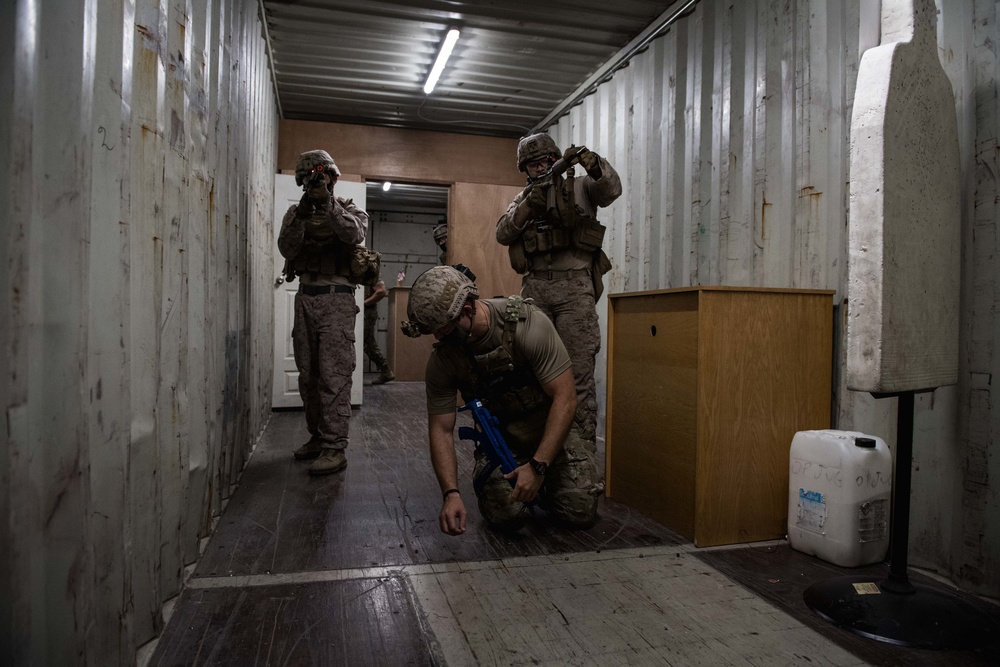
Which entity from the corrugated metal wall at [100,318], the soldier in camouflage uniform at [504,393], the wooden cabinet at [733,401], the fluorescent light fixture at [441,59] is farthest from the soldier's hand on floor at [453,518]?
the fluorescent light fixture at [441,59]

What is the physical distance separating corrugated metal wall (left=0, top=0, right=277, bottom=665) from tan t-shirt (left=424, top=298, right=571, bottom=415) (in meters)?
0.80

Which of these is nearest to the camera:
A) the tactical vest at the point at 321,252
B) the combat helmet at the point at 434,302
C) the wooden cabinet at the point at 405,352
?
the combat helmet at the point at 434,302

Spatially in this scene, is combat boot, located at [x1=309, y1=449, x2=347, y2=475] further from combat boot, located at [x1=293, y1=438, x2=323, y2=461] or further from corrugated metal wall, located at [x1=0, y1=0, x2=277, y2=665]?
corrugated metal wall, located at [x1=0, y1=0, x2=277, y2=665]

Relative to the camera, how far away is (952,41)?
205 centimetres

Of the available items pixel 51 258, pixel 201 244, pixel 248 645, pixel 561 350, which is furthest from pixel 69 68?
pixel 561 350

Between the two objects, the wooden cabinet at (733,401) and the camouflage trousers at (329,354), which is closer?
the wooden cabinet at (733,401)

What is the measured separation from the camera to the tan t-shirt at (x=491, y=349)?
85.5 inches

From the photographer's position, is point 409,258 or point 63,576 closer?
point 63,576

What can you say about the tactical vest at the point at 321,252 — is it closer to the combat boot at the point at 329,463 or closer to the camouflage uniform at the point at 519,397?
the combat boot at the point at 329,463

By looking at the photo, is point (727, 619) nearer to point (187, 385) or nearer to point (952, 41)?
point (187, 385)

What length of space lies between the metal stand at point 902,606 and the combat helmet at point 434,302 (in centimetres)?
123

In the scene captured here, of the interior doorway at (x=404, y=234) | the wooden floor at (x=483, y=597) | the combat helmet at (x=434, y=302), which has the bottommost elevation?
the wooden floor at (x=483, y=597)

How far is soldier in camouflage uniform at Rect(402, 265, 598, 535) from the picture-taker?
198 centimetres

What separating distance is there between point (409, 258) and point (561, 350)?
9.71 metres
